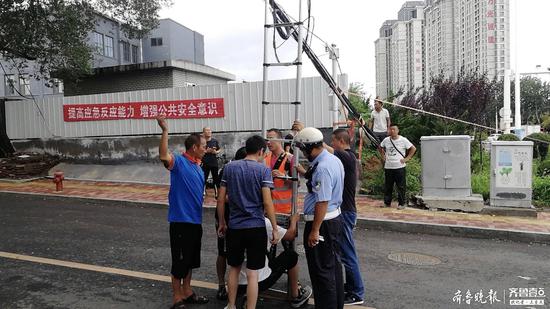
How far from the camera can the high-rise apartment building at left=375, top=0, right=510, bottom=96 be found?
24547 millimetres

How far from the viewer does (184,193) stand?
412 centimetres

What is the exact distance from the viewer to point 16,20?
12875 mm

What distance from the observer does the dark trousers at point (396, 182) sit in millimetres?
8547

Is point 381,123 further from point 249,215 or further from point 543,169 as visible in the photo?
point 249,215

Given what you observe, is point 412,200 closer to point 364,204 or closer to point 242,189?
point 364,204

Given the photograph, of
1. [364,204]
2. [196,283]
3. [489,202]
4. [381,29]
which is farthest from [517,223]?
[381,29]

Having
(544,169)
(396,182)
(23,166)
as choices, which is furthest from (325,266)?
(23,166)

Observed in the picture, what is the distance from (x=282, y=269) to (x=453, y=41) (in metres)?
33.9

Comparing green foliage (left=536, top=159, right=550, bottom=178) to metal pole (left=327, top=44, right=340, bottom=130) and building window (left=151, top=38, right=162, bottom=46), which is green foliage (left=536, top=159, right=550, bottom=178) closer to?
metal pole (left=327, top=44, right=340, bottom=130)

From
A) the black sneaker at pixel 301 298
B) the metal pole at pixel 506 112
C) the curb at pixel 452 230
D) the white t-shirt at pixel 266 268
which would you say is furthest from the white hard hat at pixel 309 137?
the metal pole at pixel 506 112

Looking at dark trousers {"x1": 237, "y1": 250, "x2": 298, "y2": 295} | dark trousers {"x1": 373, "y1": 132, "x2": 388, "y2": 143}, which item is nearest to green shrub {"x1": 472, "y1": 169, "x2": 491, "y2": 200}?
dark trousers {"x1": 373, "y1": 132, "x2": 388, "y2": 143}

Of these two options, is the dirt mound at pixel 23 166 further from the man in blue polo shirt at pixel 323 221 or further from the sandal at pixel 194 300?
the man in blue polo shirt at pixel 323 221

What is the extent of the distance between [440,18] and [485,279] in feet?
107

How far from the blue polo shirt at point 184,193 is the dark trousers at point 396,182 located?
5.37 metres
